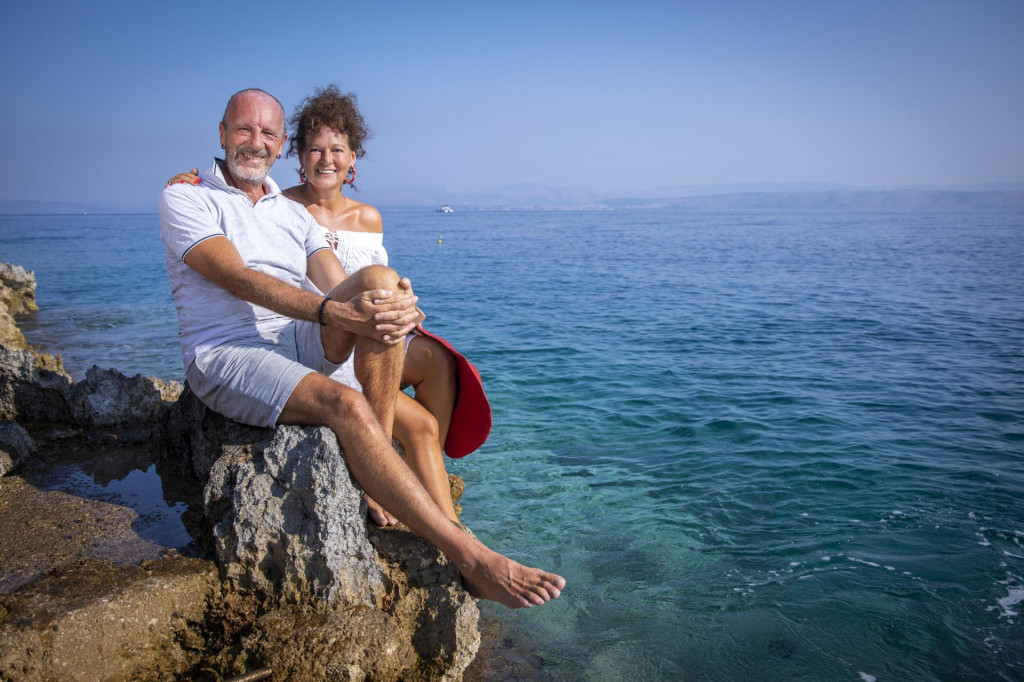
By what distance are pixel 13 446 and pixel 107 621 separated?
230 cm

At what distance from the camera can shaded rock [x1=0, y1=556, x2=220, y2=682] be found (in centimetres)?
263

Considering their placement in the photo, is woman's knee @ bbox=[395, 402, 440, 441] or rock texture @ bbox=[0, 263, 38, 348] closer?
woman's knee @ bbox=[395, 402, 440, 441]

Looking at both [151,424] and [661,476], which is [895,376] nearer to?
[661,476]

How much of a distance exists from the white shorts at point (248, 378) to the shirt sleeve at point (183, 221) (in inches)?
22.4

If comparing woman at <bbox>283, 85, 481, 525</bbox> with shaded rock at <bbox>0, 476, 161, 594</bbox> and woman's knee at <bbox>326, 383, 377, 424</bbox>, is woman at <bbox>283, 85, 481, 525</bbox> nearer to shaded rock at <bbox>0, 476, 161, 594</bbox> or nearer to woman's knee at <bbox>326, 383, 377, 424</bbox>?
woman's knee at <bbox>326, 383, 377, 424</bbox>

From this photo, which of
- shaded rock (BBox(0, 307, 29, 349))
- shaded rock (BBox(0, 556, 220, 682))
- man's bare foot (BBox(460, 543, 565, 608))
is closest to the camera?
shaded rock (BBox(0, 556, 220, 682))

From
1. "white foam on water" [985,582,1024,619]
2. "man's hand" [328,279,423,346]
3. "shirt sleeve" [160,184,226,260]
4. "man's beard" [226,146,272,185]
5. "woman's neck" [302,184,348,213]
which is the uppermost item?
"man's beard" [226,146,272,185]

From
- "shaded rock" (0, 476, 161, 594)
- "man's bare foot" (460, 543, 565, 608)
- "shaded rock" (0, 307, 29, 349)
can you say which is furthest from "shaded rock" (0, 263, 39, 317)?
"man's bare foot" (460, 543, 565, 608)

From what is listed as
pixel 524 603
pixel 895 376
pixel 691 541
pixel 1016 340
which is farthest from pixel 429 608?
pixel 1016 340

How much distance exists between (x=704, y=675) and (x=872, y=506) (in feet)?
9.52

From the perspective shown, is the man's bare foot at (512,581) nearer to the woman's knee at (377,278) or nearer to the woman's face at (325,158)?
the woman's knee at (377,278)

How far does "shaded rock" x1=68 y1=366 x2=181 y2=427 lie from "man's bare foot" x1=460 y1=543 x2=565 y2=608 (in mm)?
3289

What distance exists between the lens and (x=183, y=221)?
3477 mm

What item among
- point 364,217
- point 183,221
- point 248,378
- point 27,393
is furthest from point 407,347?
point 27,393
